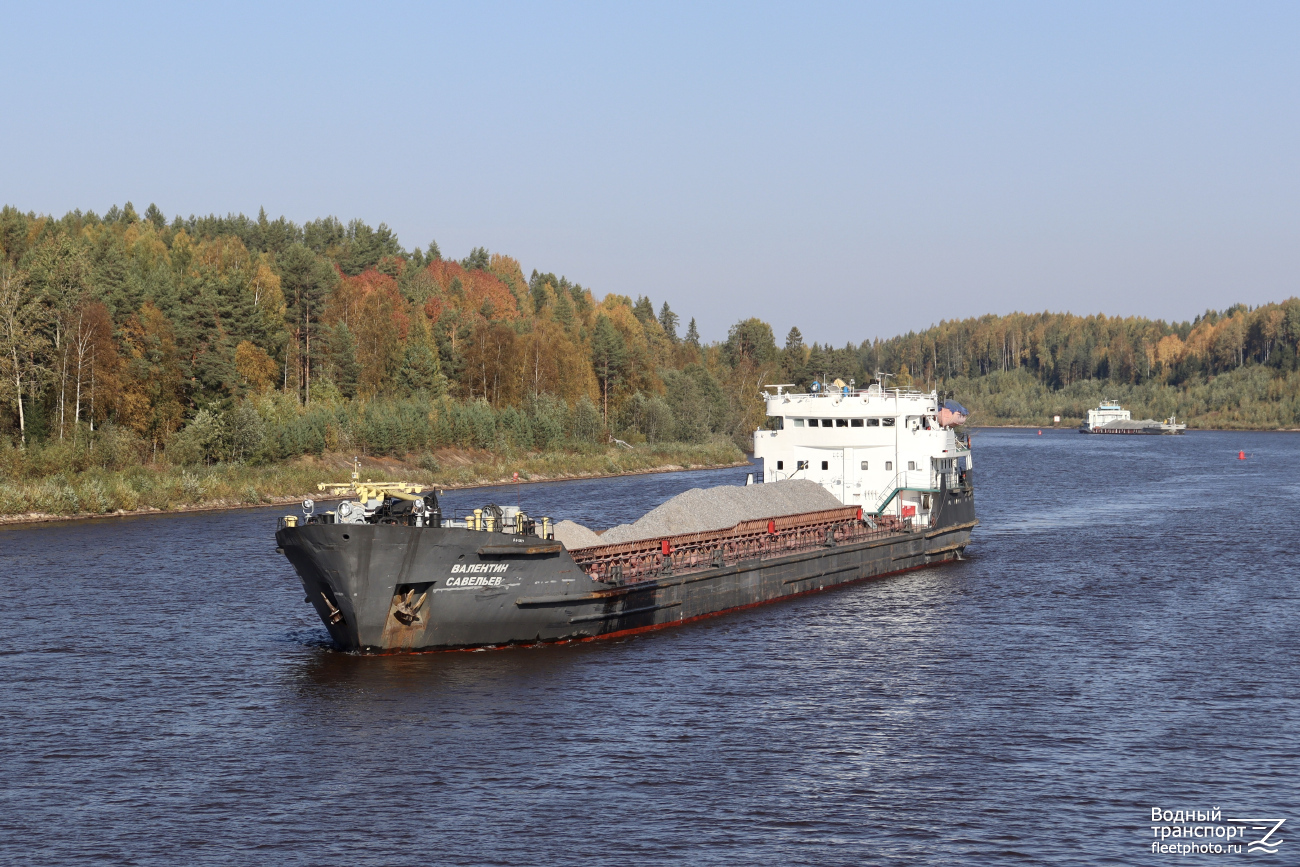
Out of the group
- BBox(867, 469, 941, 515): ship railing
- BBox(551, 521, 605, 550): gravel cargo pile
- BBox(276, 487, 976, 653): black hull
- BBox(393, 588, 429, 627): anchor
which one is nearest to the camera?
BBox(276, 487, 976, 653): black hull

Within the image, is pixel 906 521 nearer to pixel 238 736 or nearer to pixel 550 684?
pixel 550 684

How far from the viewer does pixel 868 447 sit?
55625 millimetres

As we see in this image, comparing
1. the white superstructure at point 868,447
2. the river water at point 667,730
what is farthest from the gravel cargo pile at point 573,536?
the white superstructure at point 868,447

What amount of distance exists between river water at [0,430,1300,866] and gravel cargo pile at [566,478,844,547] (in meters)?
3.91

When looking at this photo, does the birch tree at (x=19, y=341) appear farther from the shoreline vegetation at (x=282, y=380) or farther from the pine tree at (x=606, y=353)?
the pine tree at (x=606, y=353)

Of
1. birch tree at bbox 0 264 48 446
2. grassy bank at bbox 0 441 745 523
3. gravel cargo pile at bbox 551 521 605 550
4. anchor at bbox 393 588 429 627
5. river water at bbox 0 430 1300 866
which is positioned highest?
birch tree at bbox 0 264 48 446

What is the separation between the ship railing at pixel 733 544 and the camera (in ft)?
124

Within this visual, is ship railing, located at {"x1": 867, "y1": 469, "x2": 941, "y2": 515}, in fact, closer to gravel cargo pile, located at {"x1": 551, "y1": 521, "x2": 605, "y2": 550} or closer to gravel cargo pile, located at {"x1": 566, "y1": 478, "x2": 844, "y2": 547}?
gravel cargo pile, located at {"x1": 566, "y1": 478, "x2": 844, "y2": 547}

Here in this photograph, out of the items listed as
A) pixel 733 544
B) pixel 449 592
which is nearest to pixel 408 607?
pixel 449 592

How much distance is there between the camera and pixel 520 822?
71.5 feet

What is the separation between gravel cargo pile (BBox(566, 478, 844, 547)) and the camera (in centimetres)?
4244

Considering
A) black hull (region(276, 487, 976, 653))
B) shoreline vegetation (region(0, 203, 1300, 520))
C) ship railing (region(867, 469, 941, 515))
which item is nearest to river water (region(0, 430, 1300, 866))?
black hull (region(276, 487, 976, 653))

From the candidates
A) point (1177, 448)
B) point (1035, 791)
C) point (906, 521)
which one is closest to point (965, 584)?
A: point (906, 521)

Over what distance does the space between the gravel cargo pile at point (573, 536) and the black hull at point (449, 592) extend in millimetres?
2071
